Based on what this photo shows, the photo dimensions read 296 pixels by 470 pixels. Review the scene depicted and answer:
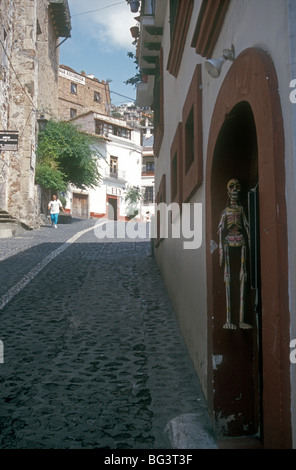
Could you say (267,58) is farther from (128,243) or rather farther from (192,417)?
(128,243)

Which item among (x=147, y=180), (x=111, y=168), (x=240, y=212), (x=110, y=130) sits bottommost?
(x=240, y=212)

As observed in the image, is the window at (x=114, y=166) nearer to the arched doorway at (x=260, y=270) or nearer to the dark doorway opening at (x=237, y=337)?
the arched doorway at (x=260, y=270)

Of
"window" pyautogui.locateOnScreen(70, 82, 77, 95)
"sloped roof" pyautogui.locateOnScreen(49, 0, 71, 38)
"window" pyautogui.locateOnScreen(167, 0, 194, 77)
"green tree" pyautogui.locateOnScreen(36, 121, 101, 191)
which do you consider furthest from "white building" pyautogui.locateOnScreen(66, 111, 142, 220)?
"window" pyautogui.locateOnScreen(167, 0, 194, 77)

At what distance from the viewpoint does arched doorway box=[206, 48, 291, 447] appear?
1.93 meters

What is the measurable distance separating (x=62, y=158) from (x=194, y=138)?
2381 centimetres

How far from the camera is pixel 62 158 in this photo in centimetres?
2711

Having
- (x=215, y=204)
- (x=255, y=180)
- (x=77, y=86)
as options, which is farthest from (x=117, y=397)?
(x=77, y=86)

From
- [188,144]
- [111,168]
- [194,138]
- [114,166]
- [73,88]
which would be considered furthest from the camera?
[73,88]

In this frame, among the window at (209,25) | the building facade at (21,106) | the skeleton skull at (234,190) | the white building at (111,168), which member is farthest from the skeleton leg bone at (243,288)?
the white building at (111,168)

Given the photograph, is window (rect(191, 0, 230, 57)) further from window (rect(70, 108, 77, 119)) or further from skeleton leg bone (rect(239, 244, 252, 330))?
window (rect(70, 108, 77, 119))

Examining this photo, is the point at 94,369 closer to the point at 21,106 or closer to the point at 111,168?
the point at 21,106

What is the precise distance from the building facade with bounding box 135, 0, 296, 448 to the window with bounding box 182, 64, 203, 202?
0.01 meters

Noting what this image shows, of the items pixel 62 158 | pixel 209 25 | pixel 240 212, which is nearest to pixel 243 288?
pixel 240 212

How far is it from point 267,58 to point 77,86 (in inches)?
1828
